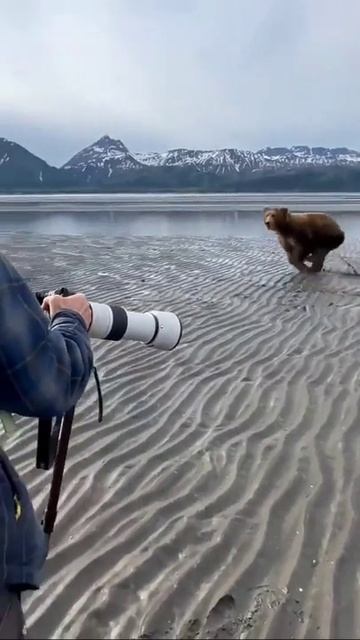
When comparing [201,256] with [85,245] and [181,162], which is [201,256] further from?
[181,162]

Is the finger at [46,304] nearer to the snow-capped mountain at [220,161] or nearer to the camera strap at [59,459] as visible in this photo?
the camera strap at [59,459]

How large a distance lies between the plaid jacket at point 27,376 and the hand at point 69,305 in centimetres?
3

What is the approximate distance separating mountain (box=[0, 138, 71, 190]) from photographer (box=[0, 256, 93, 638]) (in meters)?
123

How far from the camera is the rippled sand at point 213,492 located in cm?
254

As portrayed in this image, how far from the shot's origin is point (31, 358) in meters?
1.42

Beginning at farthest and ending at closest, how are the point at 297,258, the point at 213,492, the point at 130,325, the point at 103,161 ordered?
the point at 103,161 → the point at 297,258 → the point at 213,492 → the point at 130,325

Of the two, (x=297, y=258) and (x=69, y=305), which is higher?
(x=69, y=305)

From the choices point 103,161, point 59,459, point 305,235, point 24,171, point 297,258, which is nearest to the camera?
point 59,459

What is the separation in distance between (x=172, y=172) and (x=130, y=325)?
122 metres

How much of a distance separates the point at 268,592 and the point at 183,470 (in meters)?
1.15

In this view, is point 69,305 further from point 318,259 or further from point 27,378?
point 318,259

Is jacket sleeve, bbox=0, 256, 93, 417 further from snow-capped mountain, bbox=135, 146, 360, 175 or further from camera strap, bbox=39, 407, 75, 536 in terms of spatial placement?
snow-capped mountain, bbox=135, 146, 360, 175

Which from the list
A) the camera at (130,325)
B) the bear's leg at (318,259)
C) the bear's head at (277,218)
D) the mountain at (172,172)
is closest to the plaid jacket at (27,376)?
the camera at (130,325)

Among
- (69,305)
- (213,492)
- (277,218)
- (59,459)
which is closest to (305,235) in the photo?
(277,218)
